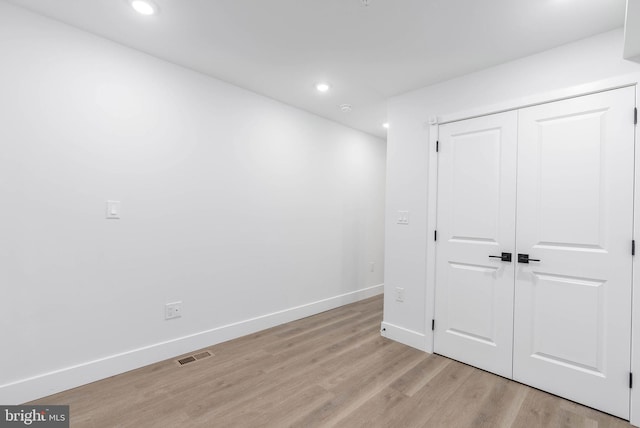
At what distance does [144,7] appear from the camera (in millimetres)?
1974

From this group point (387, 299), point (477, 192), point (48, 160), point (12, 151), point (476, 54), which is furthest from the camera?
point (387, 299)

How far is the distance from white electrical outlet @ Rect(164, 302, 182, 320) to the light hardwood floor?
1.23 ft

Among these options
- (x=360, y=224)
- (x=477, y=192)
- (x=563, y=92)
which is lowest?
(x=360, y=224)

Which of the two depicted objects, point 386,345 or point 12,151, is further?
point 386,345

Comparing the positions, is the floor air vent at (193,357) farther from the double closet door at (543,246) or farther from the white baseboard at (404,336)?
the double closet door at (543,246)

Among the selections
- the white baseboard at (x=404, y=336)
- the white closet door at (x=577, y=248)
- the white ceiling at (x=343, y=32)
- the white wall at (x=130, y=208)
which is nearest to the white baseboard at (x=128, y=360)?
the white wall at (x=130, y=208)

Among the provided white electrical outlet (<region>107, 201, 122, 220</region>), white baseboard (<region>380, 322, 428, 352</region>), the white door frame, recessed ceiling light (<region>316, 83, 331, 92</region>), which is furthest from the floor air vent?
recessed ceiling light (<region>316, 83, 331, 92</region>)

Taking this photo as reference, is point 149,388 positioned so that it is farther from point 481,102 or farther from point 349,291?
point 481,102

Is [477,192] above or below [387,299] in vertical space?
above

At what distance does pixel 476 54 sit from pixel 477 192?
3.66 feet

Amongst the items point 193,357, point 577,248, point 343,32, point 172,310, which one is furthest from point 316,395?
point 343,32

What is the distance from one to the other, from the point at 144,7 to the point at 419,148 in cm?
249

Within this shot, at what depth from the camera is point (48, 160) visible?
2109 mm

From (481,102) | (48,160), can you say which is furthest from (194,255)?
(481,102)
